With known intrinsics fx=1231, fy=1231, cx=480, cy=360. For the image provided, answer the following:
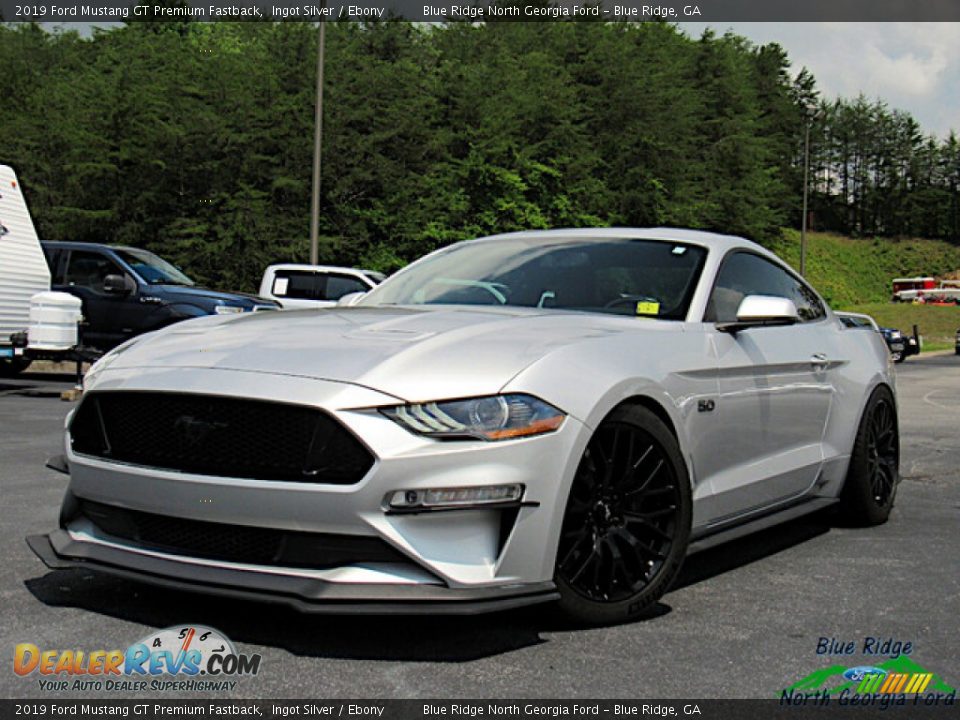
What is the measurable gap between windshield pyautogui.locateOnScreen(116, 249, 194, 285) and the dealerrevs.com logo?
1390 cm

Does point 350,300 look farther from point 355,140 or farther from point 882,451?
point 355,140

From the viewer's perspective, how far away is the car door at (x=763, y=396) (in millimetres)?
4824

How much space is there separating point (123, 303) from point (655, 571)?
13784 millimetres

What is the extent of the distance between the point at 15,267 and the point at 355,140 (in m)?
27.1

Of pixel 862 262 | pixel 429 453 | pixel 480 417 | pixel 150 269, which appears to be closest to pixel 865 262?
pixel 862 262

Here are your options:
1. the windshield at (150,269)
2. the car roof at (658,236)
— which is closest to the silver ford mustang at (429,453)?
the car roof at (658,236)

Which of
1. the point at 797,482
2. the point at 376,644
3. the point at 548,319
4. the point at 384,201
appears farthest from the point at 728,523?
the point at 384,201

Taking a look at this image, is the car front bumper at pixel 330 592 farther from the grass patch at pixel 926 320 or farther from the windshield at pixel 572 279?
the grass patch at pixel 926 320

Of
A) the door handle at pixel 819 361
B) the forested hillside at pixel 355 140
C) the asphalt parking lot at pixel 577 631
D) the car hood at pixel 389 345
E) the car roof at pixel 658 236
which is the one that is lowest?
the asphalt parking lot at pixel 577 631

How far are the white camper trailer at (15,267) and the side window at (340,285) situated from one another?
21.5 feet

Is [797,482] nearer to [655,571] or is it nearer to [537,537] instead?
[655,571]

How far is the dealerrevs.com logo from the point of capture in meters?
3.34

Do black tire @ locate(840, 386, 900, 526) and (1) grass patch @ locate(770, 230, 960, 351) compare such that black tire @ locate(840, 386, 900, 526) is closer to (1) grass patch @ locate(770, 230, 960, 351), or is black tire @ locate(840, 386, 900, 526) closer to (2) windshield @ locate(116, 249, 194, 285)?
(2) windshield @ locate(116, 249, 194, 285)

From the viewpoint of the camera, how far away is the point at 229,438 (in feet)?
12.2
